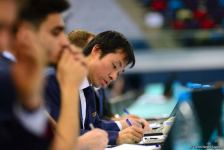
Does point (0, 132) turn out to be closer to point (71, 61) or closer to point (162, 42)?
point (71, 61)

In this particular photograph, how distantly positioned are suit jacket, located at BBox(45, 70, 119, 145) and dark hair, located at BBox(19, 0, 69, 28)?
0.58 metres

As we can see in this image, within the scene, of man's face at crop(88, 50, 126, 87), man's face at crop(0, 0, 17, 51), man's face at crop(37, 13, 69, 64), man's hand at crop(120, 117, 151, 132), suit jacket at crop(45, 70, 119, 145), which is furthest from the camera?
man's hand at crop(120, 117, 151, 132)

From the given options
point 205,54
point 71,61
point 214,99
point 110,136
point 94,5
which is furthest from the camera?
point 94,5

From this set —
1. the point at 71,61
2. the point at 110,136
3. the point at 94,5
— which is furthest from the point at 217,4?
the point at 71,61

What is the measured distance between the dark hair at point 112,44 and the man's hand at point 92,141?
81 cm

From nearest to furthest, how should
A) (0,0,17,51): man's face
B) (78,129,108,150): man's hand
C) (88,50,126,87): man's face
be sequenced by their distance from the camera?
(0,0,17,51): man's face
(78,129,108,150): man's hand
(88,50,126,87): man's face

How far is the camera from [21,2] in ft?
3.58

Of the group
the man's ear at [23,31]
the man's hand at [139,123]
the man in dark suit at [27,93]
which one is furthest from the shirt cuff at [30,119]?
the man's hand at [139,123]

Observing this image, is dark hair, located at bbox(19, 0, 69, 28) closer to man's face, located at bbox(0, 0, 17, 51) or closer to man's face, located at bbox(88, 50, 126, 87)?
man's face, located at bbox(0, 0, 17, 51)

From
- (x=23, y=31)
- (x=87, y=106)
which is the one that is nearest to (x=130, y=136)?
(x=87, y=106)

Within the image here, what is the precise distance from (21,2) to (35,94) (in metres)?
0.18

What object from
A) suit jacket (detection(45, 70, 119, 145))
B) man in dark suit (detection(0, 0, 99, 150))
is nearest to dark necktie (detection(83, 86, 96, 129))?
suit jacket (detection(45, 70, 119, 145))

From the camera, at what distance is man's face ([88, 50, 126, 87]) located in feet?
8.36

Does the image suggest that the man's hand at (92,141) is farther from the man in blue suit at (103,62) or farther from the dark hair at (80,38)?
the dark hair at (80,38)
